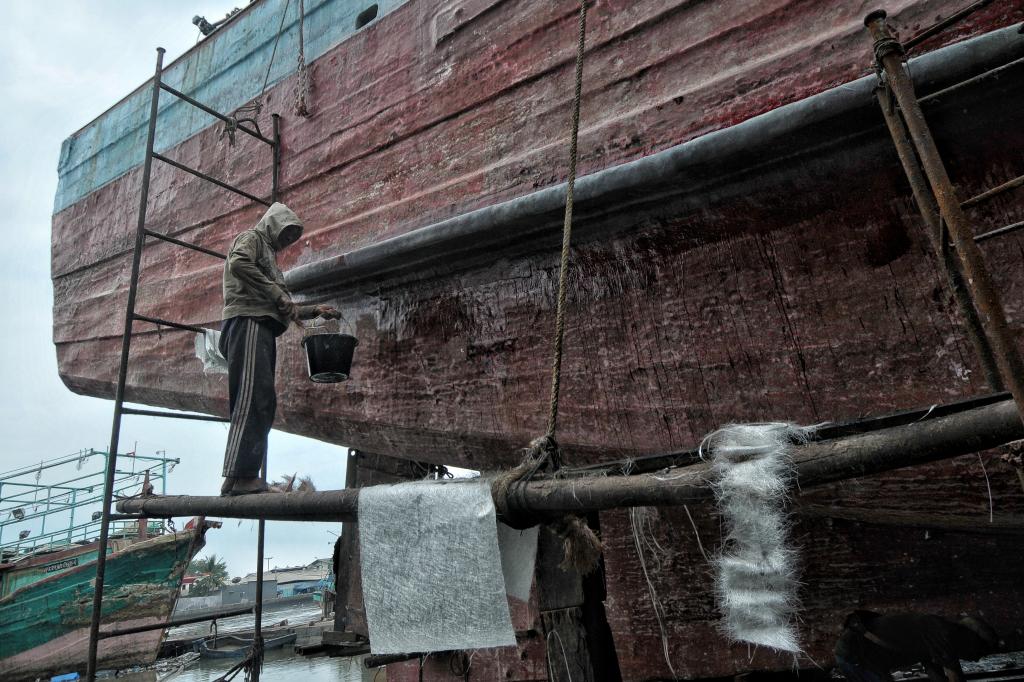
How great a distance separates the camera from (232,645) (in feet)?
65.5

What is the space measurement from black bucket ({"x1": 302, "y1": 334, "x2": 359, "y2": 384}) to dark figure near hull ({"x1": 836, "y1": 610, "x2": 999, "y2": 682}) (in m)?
2.32

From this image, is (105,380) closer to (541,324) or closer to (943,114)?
(541,324)

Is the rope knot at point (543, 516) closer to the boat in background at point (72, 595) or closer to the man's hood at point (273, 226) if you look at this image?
the man's hood at point (273, 226)

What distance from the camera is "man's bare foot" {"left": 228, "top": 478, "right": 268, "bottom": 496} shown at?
8.98 ft

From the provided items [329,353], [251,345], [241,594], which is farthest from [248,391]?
[241,594]

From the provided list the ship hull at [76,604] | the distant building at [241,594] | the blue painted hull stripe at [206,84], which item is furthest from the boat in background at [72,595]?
the distant building at [241,594]

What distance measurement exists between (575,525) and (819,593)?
4.83 ft

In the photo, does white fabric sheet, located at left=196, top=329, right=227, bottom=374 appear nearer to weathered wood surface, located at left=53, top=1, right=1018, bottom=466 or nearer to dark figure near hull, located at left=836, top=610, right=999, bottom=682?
weathered wood surface, located at left=53, top=1, right=1018, bottom=466

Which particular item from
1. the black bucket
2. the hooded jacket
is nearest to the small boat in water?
the hooded jacket

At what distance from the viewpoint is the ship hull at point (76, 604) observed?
12.9m

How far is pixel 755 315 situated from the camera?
2209 millimetres

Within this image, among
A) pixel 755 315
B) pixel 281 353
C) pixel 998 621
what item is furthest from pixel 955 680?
pixel 281 353

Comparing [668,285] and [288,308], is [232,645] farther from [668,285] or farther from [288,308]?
[668,285]

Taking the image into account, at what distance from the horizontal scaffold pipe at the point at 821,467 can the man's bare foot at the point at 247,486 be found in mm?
819
